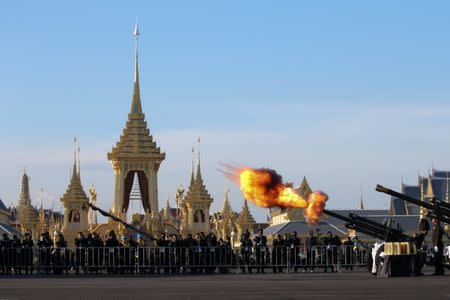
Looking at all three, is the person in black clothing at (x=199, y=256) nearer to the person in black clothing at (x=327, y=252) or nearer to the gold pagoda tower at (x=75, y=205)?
the person in black clothing at (x=327, y=252)

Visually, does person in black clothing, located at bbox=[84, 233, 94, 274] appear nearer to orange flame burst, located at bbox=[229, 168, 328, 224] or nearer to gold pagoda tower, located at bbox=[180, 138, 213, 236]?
orange flame burst, located at bbox=[229, 168, 328, 224]

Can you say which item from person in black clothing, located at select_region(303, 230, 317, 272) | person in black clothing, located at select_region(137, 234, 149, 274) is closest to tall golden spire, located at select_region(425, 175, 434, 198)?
person in black clothing, located at select_region(303, 230, 317, 272)

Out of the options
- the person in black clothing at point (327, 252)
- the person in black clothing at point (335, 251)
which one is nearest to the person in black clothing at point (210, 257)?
the person in black clothing at point (327, 252)

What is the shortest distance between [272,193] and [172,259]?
7.42 meters

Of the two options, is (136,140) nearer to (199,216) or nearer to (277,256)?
(199,216)

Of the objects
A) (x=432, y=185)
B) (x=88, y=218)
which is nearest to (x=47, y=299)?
(x=432, y=185)

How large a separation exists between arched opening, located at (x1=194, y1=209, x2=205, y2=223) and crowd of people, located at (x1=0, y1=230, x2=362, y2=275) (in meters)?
85.2

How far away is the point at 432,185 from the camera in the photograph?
4363 inches

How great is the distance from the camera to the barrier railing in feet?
130

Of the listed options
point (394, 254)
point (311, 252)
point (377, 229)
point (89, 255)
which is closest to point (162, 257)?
point (89, 255)

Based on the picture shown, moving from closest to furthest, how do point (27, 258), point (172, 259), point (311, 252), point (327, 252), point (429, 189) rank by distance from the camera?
1. point (311, 252)
2. point (327, 252)
3. point (27, 258)
4. point (172, 259)
5. point (429, 189)

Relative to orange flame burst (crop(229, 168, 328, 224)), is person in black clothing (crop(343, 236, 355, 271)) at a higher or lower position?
lower

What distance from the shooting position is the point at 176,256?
132 feet

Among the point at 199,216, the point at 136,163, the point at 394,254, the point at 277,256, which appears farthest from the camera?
the point at 199,216
